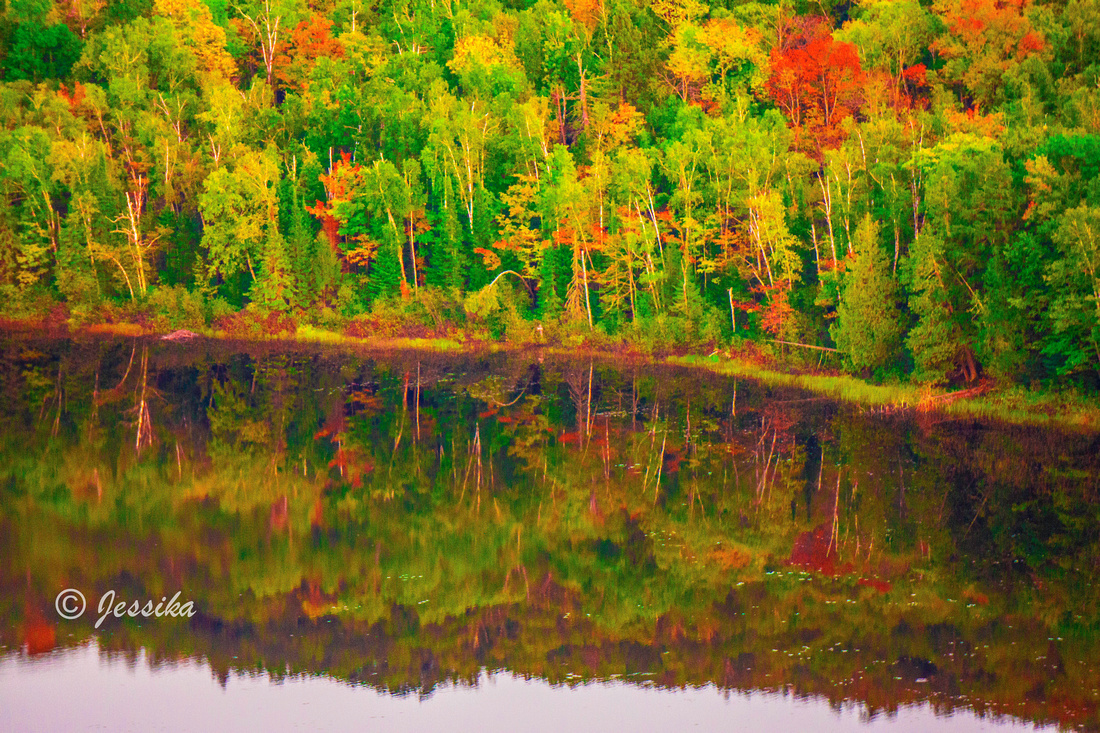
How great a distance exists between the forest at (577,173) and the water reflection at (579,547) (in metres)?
6.69

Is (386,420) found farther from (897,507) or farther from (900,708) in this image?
(900,708)

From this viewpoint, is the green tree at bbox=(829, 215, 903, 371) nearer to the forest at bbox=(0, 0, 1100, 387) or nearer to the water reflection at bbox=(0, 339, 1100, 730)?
the forest at bbox=(0, 0, 1100, 387)

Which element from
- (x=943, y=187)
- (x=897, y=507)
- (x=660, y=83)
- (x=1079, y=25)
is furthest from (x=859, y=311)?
(x=660, y=83)

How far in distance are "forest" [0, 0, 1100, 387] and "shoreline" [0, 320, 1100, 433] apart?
2.80 feet

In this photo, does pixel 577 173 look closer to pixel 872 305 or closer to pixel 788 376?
pixel 788 376

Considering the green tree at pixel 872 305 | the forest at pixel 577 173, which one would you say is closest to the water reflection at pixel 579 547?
the green tree at pixel 872 305

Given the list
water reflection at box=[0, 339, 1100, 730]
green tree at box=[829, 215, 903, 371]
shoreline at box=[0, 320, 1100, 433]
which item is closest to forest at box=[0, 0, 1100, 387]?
green tree at box=[829, 215, 903, 371]

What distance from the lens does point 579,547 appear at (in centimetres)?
2112

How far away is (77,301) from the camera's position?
A: 61188 millimetres

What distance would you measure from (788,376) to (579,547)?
22.0 meters

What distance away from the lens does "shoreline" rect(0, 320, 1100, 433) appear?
3142 centimetres

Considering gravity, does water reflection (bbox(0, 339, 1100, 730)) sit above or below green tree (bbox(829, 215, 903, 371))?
below

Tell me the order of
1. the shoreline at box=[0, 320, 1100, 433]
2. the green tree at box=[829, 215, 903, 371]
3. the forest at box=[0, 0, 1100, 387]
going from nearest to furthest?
the shoreline at box=[0, 320, 1100, 433], the forest at box=[0, 0, 1100, 387], the green tree at box=[829, 215, 903, 371]

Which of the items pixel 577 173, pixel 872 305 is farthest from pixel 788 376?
pixel 577 173
